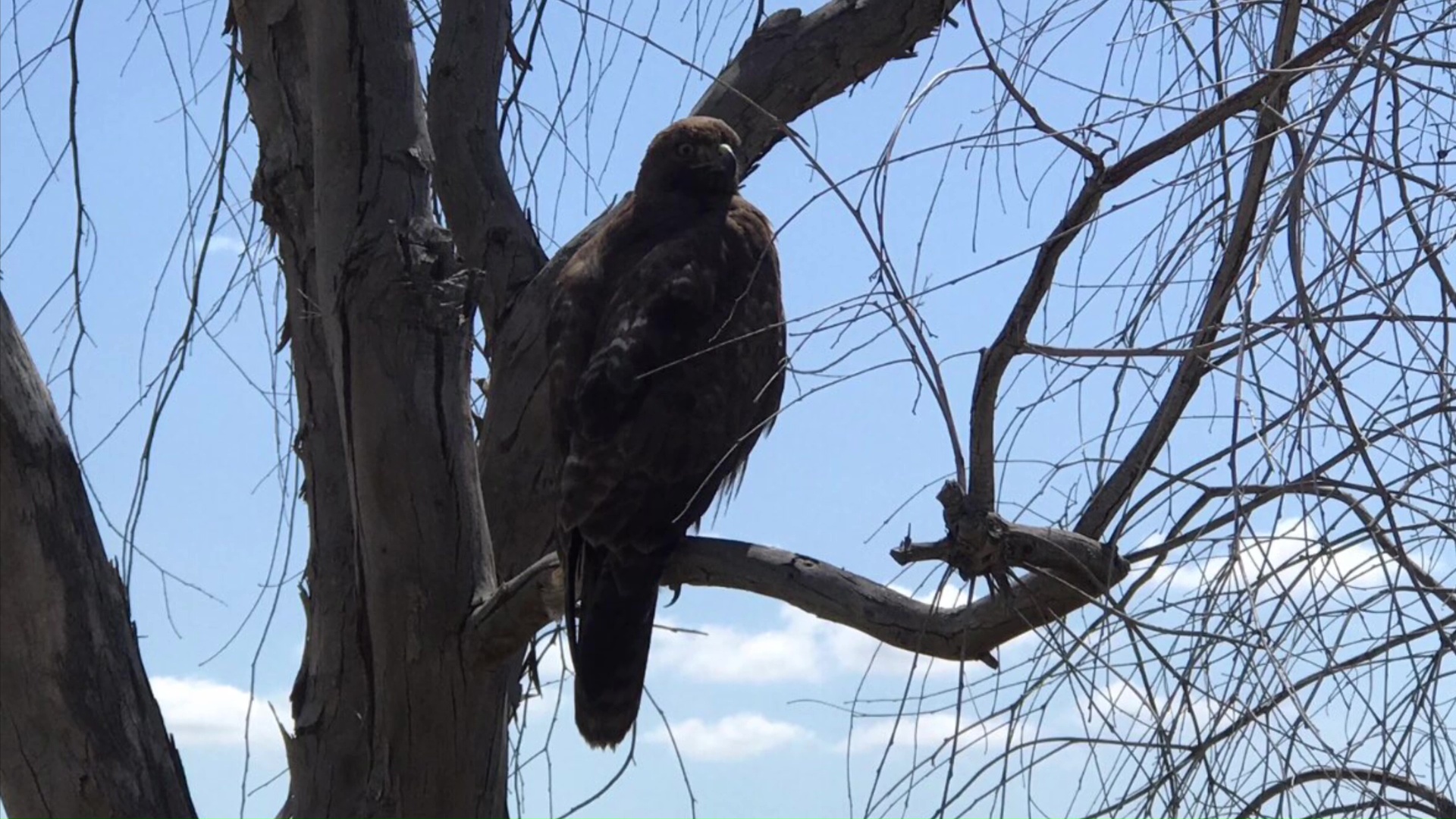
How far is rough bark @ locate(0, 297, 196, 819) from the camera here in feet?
10.0

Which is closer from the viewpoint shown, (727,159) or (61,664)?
(61,664)

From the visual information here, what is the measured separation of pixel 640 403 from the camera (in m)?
3.88

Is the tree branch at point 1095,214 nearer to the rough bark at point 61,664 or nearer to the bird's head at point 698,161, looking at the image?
the rough bark at point 61,664

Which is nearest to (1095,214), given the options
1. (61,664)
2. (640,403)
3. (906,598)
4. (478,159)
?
(906,598)

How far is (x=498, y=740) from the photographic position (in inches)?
144

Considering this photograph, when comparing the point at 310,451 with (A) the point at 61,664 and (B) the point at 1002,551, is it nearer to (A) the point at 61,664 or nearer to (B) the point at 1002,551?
(A) the point at 61,664

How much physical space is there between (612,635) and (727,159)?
142cm

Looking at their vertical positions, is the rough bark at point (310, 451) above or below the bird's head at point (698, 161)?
below

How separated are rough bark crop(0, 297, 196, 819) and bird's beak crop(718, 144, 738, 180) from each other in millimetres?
1945

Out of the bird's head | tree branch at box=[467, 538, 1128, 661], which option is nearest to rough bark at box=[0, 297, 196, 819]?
tree branch at box=[467, 538, 1128, 661]

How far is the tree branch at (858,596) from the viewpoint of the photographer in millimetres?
2703

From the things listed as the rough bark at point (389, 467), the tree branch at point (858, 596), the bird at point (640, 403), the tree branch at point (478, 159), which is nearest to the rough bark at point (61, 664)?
the rough bark at point (389, 467)

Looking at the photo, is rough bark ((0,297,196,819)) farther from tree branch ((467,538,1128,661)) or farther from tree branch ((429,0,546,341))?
tree branch ((429,0,546,341))

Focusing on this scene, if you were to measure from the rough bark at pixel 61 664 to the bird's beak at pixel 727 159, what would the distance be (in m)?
1.94
